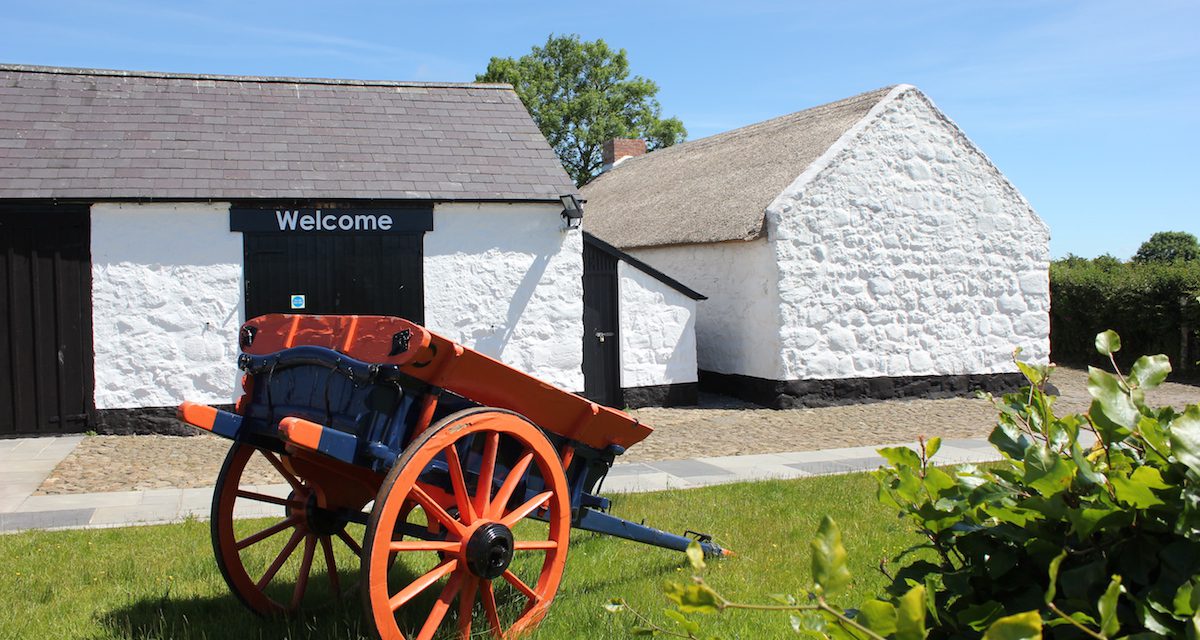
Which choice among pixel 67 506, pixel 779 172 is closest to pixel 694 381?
pixel 779 172

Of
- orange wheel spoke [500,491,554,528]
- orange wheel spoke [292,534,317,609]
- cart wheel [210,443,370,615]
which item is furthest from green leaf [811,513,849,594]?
orange wheel spoke [292,534,317,609]

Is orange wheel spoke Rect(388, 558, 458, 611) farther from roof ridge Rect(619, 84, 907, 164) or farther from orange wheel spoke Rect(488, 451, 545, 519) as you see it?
roof ridge Rect(619, 84, 907, 164)

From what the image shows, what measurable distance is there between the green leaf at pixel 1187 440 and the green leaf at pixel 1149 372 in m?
0.27

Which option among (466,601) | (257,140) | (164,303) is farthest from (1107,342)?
(257,140)

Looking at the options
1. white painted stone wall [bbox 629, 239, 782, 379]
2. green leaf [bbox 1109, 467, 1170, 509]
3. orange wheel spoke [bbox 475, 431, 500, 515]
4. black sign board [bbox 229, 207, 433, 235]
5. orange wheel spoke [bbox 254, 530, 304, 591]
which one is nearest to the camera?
green leaf [bbox 1109, 467, 1170, 509]

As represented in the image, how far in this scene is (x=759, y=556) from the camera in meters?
6.22

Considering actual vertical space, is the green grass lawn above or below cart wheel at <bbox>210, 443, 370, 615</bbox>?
below

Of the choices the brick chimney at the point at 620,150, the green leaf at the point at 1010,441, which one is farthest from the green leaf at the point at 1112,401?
the brick chimney at the point at 620,150

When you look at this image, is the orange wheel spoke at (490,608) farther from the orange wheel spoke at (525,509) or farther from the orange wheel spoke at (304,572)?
the orange wheel spoke at (304,572)

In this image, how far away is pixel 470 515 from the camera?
13.6 feet

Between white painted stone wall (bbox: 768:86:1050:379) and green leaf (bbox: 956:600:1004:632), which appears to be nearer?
green leaf (bbox: 956:600:1004:632)

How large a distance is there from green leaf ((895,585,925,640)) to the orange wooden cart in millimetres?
2329

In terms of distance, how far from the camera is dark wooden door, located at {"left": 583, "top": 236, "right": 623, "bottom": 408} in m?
14.9

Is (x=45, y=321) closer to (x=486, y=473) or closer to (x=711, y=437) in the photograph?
(x=711, y=437)
